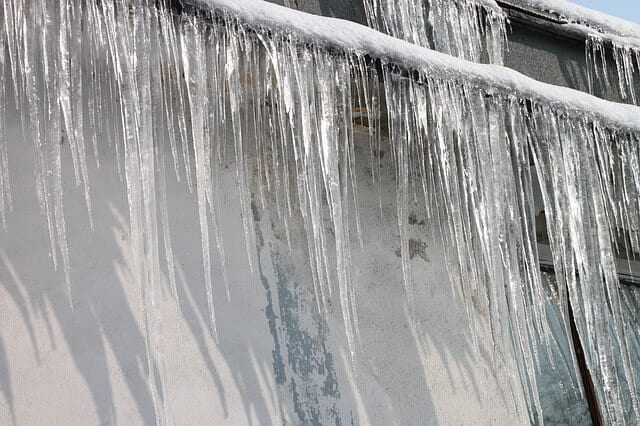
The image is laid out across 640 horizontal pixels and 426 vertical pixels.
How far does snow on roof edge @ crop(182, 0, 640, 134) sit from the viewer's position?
2.35 m


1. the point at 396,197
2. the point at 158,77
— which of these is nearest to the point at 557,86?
the point at 396,197

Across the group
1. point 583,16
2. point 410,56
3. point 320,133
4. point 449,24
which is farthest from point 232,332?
point 583,16

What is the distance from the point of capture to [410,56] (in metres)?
2.62

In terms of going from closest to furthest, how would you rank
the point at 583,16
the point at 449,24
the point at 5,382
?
1. the point at 5,382
2. the point at 449,24
3. the point at 583,16

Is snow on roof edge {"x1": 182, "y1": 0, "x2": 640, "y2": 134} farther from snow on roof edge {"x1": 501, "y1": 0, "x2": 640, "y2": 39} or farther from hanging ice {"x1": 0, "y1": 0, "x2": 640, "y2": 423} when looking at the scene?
snow on roof edge {"x1": 501, "y1": 0, "x2": 640, "y2": 39}

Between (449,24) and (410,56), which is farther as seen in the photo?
(449,24)

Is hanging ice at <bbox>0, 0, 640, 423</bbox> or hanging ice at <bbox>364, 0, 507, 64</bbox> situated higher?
hanging ice at <bbox>364, 0, 507, 64</bbox>

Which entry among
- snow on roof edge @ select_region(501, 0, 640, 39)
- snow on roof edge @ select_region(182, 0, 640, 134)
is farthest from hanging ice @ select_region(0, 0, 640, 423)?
snow on roof edge @ select_region(501, 0, 640, 39)

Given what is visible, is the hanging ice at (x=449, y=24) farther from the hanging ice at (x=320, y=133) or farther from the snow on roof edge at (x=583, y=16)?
the snow on roof edge at (x=583, y=16)

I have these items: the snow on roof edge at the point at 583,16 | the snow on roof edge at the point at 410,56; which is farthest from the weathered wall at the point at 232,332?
the snow on roof edge at the point at 583,16

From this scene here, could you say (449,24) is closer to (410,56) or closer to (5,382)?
(410,56)

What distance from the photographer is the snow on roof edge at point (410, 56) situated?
2348mm

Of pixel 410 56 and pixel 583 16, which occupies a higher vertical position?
pixel 583 16

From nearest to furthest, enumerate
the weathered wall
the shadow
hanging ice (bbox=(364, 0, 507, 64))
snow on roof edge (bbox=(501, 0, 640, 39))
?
the shadow
the weathered wall
hanging ice (bbox=(364, 0, 507, 64))
snow on roof edge (bbox=(501, 0, 640, 39))
